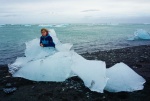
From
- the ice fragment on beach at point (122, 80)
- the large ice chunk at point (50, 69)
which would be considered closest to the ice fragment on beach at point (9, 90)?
the large ice chunk at point (50, 69)

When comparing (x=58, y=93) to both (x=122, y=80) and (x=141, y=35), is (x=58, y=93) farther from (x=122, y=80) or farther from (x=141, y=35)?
(x=141, y=35)

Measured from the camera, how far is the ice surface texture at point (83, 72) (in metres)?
5.61

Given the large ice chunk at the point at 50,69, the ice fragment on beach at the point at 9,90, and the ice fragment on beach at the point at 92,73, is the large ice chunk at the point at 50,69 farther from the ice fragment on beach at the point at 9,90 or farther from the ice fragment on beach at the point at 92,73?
A: the ice fragment on beach at the point at 9,90

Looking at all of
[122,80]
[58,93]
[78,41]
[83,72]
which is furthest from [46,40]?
[78,41]

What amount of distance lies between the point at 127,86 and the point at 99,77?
2.97 feet

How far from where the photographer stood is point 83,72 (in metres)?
5.86

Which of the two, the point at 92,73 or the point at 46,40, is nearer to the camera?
the point at 92,73

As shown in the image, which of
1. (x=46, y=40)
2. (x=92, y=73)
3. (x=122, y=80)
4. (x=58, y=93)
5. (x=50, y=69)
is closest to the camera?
(x=58, y=93)

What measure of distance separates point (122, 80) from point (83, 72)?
45.5 inches

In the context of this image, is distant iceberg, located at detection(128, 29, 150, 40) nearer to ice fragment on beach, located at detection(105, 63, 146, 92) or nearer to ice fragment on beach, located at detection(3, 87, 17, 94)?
ice fragment on beach, located at detection(105, 63, 146, 92)

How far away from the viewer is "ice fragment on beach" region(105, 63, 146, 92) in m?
5.65

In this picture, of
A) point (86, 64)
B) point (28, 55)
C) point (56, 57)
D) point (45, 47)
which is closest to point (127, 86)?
point (86, 64)

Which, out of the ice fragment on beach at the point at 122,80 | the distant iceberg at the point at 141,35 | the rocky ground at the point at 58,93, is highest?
the ice fragment on beach at the point at 122,80

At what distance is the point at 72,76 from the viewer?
6.56 m
